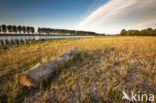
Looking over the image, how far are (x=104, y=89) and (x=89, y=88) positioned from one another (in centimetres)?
51

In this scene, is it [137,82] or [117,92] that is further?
[137,82]

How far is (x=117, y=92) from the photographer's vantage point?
81.7 inches

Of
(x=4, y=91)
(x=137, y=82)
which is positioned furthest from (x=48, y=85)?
(x=137, y=82)

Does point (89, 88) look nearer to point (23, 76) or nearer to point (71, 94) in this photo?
point (71, 94)

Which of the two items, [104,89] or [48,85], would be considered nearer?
[104,89]

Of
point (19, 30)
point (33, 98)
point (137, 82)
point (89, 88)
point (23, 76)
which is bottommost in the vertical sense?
point (33, 98)

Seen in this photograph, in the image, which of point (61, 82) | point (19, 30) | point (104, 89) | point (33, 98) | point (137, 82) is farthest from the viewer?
point (19, 30)

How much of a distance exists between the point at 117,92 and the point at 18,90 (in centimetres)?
339

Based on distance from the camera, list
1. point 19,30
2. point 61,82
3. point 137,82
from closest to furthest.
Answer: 1. point 137,82
2. point 61,82
3. point 19,30

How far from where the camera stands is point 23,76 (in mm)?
2238

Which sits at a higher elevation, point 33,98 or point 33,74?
point 33,74

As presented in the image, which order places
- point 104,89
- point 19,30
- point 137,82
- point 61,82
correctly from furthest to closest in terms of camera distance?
point 19,30
point 61,82
point 137,82
point 104,89

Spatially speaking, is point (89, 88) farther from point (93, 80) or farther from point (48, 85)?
point (48, 85)

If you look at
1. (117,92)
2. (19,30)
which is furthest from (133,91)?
(19,30)
